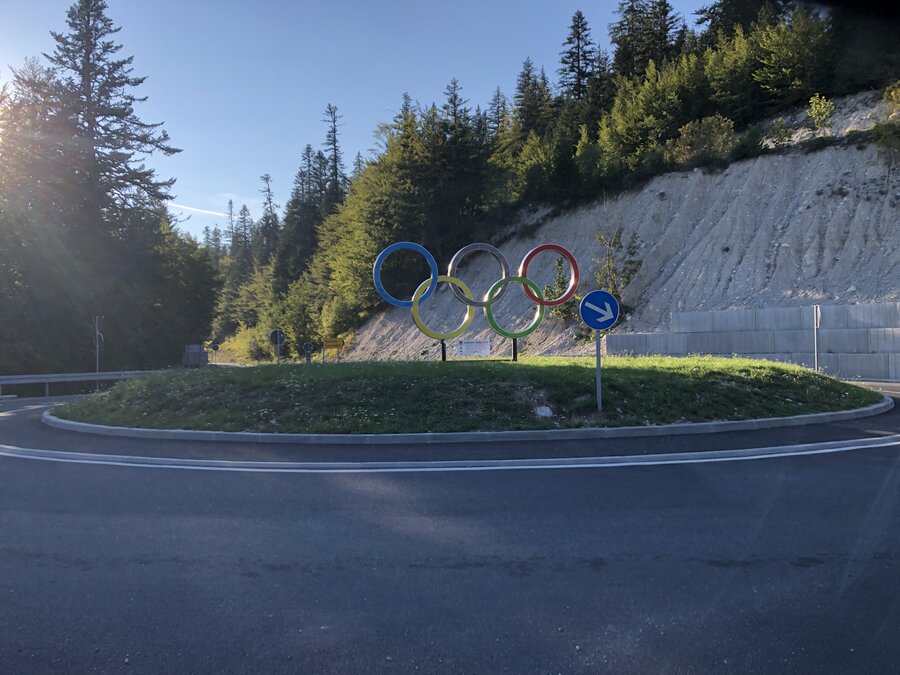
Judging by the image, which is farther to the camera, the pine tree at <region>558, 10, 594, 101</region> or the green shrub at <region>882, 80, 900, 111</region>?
the pine tree at <region>558, 10, 594, 101</region>

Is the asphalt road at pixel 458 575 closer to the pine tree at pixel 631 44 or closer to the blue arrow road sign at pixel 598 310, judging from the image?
the blue arrow road sign at pixel 598 310

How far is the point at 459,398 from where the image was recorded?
12734 mm

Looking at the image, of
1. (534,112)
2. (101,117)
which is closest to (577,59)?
(534,112)

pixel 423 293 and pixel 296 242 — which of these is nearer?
pixel 423 293

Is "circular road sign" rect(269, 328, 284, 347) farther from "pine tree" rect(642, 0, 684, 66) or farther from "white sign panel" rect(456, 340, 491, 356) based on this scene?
"pine tree" rect(642, 0, 684, 66)

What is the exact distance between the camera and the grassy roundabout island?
1195 cm

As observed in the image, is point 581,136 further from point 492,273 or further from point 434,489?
point 434,489

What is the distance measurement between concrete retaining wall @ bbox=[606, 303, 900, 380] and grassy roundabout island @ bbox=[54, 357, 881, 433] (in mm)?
9749

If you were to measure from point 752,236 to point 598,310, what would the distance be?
24.3 m

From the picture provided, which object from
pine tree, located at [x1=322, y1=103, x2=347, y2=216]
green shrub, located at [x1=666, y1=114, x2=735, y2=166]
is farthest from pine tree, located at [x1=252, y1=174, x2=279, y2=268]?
green shrub, located at [x1=666, y1=114, x2=735, y2=166]

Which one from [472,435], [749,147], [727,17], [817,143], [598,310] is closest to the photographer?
[472,435]

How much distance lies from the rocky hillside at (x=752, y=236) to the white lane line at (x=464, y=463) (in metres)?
21.0

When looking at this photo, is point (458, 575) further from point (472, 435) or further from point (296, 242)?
point (296, 242)

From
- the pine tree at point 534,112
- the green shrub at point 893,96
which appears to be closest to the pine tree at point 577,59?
the pine tree at point 534,112
